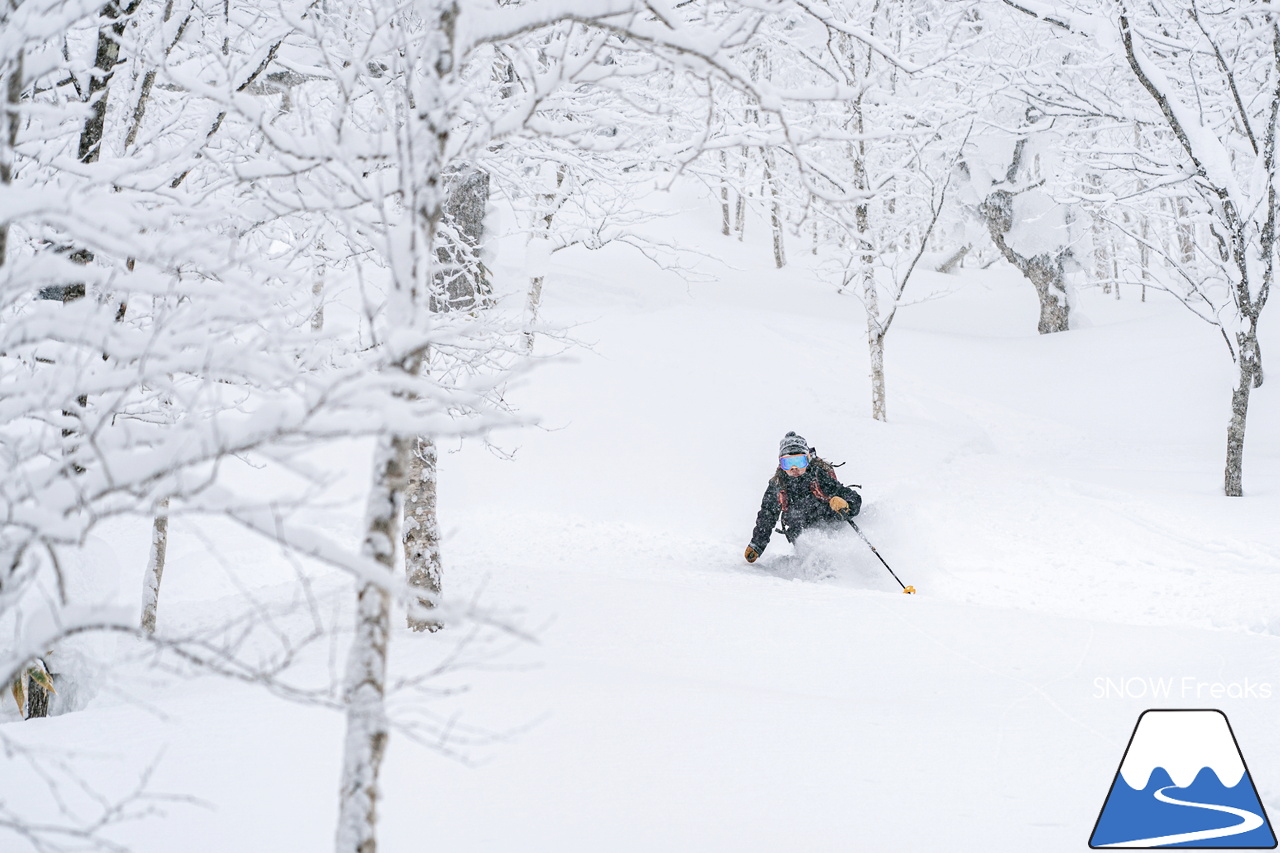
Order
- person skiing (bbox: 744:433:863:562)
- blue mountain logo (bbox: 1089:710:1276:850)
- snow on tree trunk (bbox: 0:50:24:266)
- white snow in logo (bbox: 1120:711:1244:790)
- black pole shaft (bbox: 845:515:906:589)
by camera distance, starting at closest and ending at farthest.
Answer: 1. snow on tree trunk (bbox: 0:50:24:266)
2. blue mountain logo (bbox: 1089:710:1276:850)
3. white snow in logo (bbox: 1120:711:1244:790)
4. black pole shaft (bbox: 845:515:906:589)
5. person skiing (bbox: 744:433:863:562)

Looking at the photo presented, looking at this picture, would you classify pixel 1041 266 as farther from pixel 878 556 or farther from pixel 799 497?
pixel 878 556

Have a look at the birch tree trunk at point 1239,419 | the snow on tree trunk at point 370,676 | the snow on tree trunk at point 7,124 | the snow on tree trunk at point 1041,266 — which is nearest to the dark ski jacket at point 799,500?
the birch tree trunk at point 1239,419

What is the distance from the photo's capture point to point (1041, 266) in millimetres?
15547

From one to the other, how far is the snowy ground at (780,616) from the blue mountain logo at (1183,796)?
8 centimetres

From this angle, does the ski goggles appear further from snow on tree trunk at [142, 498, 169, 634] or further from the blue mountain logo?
snow on tree trunk at [142, 498, 169, 634]

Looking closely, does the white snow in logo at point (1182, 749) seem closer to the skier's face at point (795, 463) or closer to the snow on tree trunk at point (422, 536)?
the snow on tree trunk at point (422, 536)

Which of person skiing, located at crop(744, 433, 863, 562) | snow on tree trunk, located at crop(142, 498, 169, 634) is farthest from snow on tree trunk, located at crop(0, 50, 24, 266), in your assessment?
person skiing, located at crop(744, 433, 863, 562)

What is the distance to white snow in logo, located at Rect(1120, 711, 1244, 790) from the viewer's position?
309 centimetres

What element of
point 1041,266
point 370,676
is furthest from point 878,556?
point 1041,266

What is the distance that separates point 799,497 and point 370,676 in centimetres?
666

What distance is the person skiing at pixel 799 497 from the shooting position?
798 centimetres

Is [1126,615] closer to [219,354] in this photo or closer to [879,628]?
[879,628]

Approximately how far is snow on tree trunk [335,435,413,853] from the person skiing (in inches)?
247

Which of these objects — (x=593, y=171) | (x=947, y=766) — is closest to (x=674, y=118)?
(x=593, y=171)
